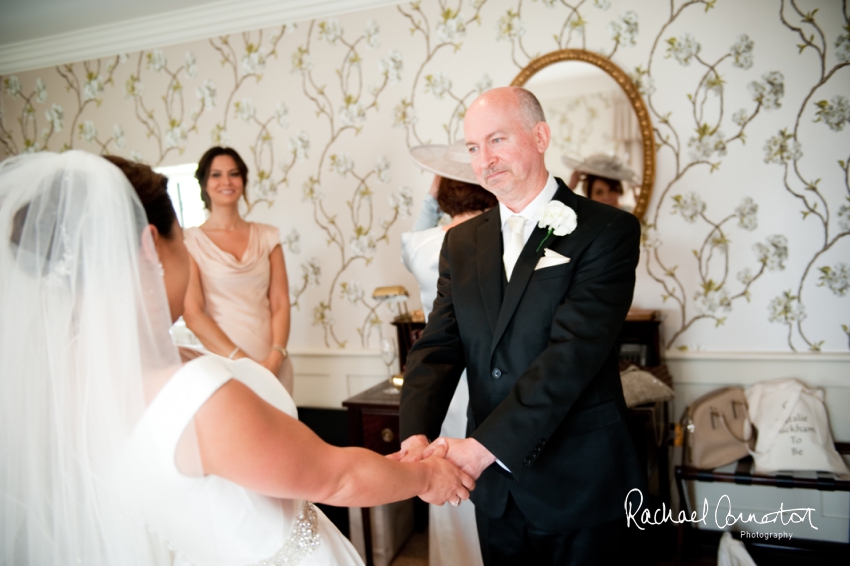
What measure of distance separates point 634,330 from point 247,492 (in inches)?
92.4

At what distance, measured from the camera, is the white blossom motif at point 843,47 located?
2.91 metres

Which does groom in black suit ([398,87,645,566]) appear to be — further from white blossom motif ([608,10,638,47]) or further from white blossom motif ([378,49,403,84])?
white blossom motif ([378,49,403,84])

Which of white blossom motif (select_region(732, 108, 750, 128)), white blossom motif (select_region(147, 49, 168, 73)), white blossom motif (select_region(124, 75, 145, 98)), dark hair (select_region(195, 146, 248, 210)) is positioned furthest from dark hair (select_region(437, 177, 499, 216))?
white blossom motif (select_region(124, 75, 145, 98))

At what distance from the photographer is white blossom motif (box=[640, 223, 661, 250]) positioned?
10.8 ft

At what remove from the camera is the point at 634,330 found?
3.11 meters

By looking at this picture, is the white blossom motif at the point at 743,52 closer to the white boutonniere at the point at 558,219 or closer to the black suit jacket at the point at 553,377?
the black suit jacket at the point at 553,377

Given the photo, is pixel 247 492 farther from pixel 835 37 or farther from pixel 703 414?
pixel 835 37

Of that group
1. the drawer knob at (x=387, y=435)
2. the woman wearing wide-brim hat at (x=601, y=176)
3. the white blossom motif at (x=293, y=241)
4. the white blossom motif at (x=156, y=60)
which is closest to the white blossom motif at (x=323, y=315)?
the white blossom motif at (x=293, y=241)

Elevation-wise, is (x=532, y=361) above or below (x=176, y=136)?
below

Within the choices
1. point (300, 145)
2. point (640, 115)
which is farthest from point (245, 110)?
point (640, 115)

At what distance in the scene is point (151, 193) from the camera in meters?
1.27

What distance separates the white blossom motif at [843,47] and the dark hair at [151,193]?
126 inches

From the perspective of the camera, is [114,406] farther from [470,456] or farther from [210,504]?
[470,456]

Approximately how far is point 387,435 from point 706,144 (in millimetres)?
2262
